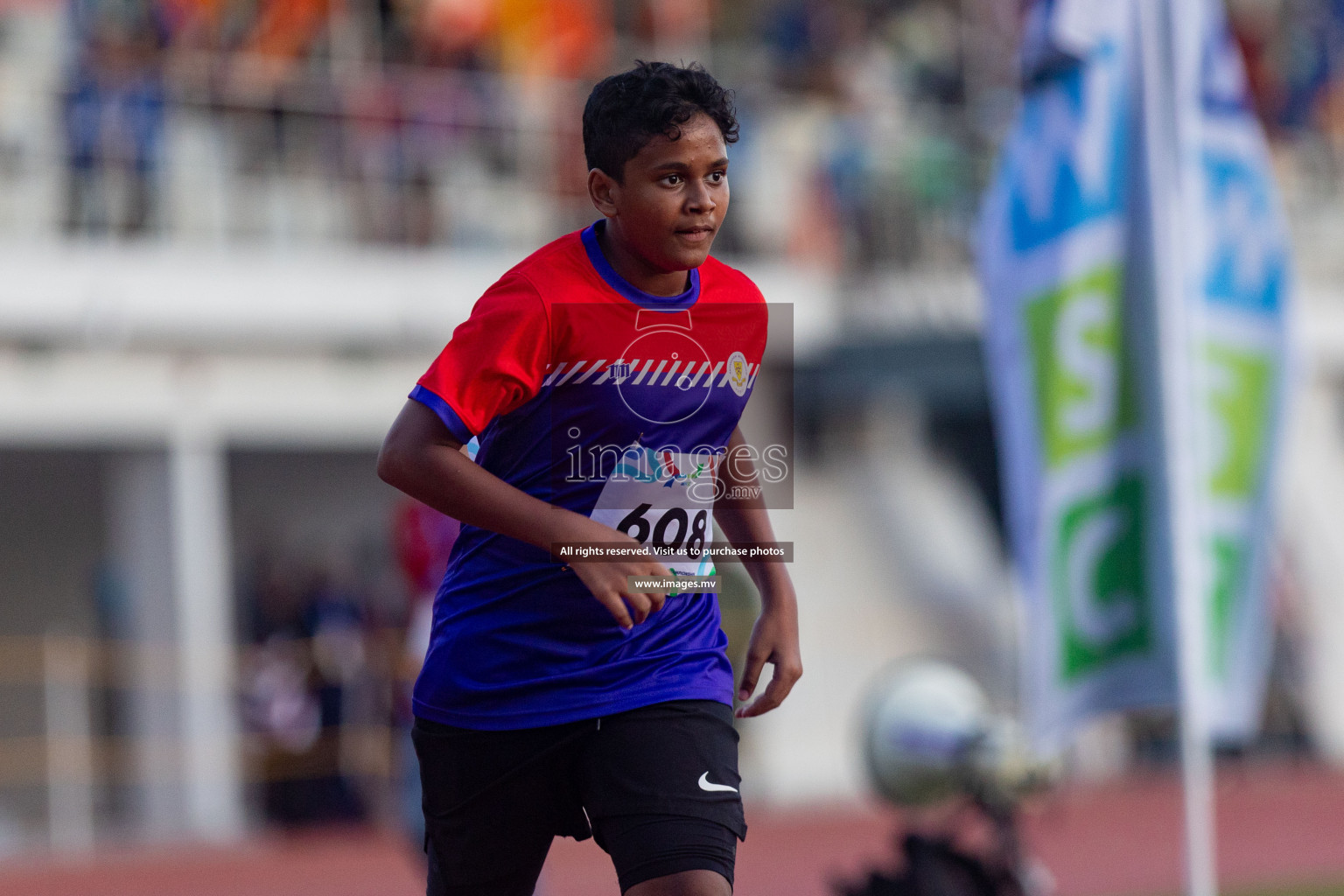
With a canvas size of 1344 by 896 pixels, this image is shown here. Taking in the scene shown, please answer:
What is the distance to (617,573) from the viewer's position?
341 centimetres

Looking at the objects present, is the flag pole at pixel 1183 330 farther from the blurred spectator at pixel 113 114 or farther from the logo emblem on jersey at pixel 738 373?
the blurred spectator at pixel 113 114

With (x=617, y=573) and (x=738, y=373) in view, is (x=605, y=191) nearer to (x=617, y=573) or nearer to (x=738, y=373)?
(x=738, y=373)

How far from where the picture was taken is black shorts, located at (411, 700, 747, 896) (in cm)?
374

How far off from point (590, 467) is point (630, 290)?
342 mm

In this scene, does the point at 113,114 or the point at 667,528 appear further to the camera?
the point at 113,114

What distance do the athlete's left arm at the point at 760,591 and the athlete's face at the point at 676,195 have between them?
52 cm

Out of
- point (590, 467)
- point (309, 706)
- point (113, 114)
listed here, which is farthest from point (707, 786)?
point (113, 114)

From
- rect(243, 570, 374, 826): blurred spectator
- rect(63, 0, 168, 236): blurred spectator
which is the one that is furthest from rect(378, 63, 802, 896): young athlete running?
rect(63, 0, 168, 236): blurred spectator

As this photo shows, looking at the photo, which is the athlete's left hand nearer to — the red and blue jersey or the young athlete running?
the young athlete running

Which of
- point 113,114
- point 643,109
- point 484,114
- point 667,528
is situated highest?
point 484,114

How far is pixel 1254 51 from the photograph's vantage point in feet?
75.6

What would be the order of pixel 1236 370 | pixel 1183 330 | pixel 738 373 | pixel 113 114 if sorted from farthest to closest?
pixel 113 114 < pixel 1236 370 < pixel 1183 330 < pixel 738 373

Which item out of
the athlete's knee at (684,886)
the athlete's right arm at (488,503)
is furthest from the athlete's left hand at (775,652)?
the athlete's right arm at (488,503)

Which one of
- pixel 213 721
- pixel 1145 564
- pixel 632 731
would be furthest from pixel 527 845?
pixel 213 721
